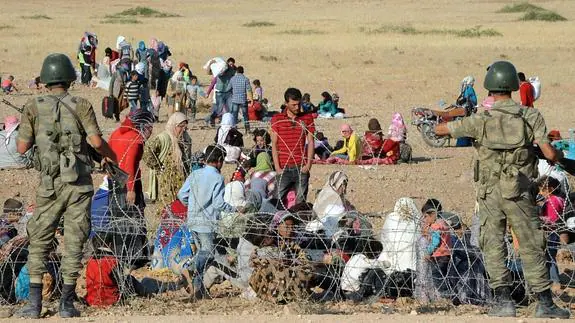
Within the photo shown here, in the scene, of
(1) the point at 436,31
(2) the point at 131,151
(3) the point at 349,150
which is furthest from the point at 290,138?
(1) the point at 436,31

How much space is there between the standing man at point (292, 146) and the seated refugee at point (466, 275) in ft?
8.25

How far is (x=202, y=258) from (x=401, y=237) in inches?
58.9

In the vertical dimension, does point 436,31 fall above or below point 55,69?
above

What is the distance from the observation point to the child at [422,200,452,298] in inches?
334

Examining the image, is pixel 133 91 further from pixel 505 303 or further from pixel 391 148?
pixel 505 303

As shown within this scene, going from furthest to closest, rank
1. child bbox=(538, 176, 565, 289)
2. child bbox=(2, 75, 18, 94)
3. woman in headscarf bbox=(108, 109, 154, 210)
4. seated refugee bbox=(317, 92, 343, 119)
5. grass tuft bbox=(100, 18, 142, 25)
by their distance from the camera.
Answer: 1. grass tuft bbox=(100, 18, 142, 25)
2. child bbox=(2, 75, 18, 94)
3. seated refugee bbox=(317, 92, 343, 119)
4. woman in headscarf bbox=(108, 109, 154, 210)
5. child bbox=(538, 176, 565, 289)

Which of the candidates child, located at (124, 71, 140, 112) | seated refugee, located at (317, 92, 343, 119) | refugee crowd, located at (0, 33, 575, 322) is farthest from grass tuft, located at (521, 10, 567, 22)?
refugee crowd, located at (0, 33, 575, 322)

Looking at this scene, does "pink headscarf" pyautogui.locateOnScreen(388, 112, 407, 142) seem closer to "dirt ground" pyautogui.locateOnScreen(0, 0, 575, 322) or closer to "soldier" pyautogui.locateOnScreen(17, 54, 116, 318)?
"dirt ground" pyautogui.locateOnScreen(0, 0, 575, 322)

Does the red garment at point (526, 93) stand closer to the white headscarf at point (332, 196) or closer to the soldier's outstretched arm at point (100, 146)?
the white headscarf at point (332, 196)

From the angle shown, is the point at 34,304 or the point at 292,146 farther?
the point at 292,146

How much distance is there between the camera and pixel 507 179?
7590mm

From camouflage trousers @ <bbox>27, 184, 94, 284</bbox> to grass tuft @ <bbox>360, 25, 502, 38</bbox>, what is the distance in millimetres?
39099

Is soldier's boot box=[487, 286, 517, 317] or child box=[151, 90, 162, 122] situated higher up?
child box=[151, 90, 162, 122]

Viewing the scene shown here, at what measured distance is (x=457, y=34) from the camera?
4653cm
